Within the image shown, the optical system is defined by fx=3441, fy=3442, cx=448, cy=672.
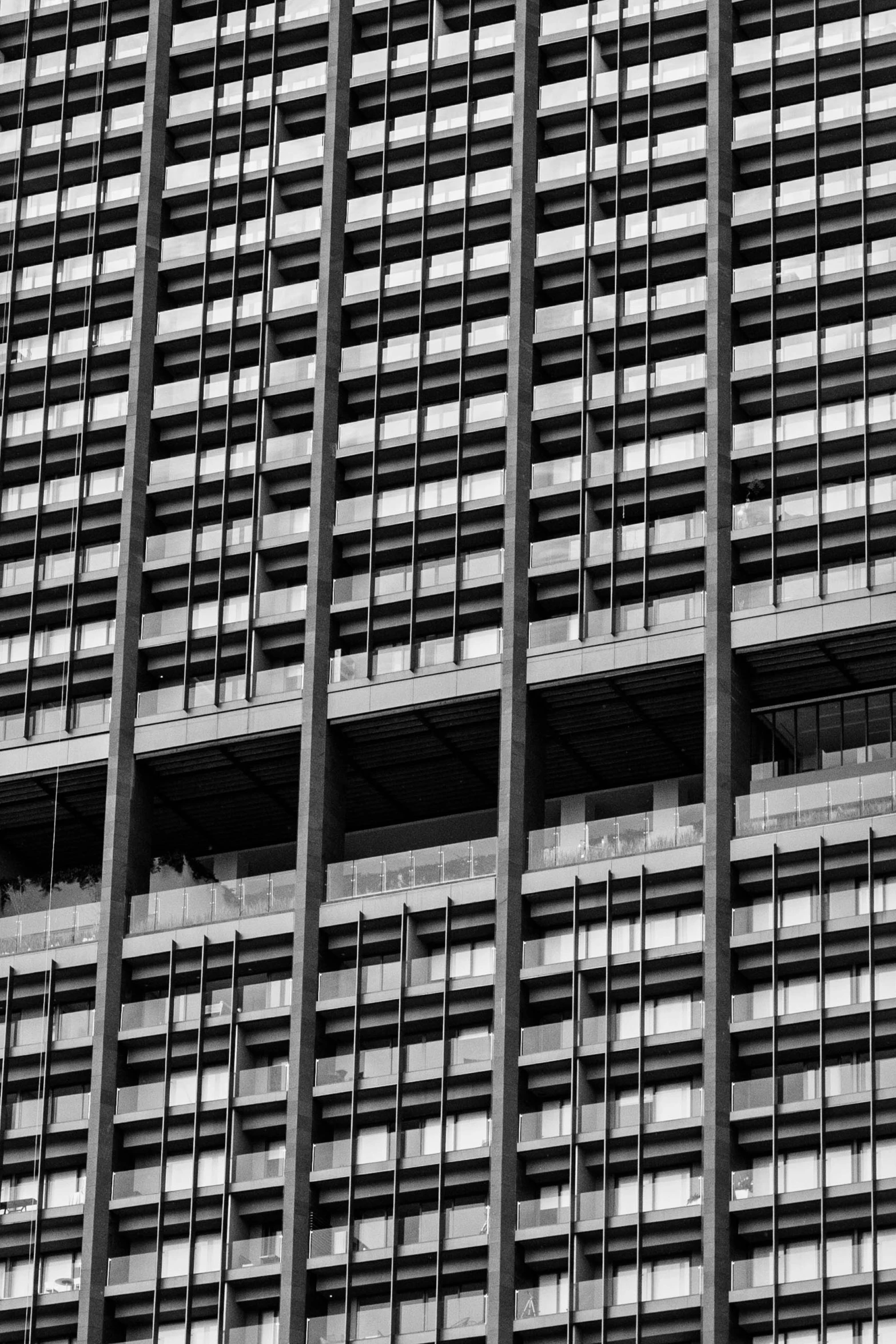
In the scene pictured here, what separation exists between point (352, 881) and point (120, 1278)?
14.6 m

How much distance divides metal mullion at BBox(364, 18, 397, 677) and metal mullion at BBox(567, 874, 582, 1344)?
12.4 metres

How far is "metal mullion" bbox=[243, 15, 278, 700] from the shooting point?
114938 mm

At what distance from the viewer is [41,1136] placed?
10919 cm

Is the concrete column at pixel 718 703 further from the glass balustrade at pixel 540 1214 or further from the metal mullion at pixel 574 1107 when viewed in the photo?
the glass balustrade at pixel 540 1214

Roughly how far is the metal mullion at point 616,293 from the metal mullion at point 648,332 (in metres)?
0.40

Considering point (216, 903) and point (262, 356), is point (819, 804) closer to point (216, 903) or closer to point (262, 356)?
point (216, 903)

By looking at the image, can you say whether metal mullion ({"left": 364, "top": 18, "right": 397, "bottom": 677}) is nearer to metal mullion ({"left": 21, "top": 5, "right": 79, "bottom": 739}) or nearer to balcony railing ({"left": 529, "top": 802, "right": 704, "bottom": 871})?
balcony railing ({"left": 529, "top": 802, "right": 704, "bottom": 871})

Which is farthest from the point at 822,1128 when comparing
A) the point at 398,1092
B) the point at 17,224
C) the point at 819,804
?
the point at 17,224

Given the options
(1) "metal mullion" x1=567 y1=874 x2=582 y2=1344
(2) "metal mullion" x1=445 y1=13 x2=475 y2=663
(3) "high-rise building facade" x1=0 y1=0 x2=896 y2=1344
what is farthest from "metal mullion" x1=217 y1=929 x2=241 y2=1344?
(2) "metal mullion" x1=445 y1=13 x2=475 y2=663

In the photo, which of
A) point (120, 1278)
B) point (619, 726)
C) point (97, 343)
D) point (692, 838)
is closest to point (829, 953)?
point (692, 838)

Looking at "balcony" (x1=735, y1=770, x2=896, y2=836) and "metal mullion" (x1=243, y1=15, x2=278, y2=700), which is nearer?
"balcony" (x1=735, y1=770, x2=896, y2=836)

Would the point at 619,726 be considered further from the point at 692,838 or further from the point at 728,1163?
the point at 728,1163

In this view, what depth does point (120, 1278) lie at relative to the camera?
349 ft

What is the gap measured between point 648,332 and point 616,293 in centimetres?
205
